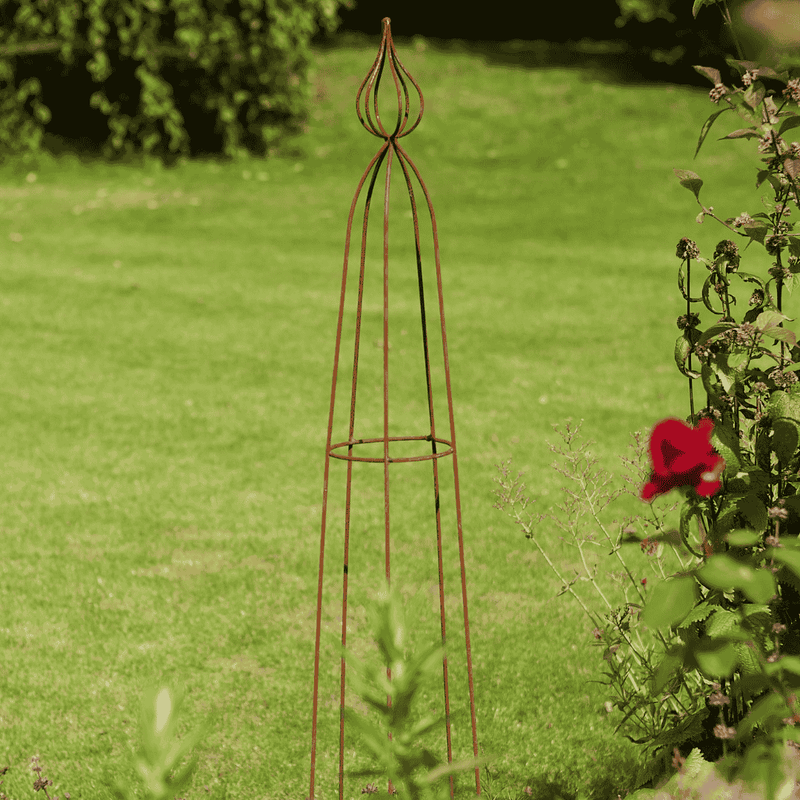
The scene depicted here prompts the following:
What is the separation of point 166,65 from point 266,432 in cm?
919

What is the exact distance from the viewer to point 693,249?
1.91 m

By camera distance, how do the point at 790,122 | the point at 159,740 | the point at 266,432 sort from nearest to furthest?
the point at 159,740
the point at 790,122
the point at 266,432

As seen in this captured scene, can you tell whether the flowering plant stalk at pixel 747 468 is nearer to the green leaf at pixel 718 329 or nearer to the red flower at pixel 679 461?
the green leaf at pixel 718 329

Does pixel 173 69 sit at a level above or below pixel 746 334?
above

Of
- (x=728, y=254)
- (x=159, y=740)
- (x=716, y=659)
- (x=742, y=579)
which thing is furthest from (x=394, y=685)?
(x=728, y=254)

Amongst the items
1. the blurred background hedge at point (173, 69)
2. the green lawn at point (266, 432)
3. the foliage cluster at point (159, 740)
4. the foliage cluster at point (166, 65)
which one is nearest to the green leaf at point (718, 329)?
the green lawn at point (266, 432)

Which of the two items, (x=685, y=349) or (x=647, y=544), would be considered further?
(x=647, y=544)

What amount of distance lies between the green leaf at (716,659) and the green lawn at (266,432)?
703mm

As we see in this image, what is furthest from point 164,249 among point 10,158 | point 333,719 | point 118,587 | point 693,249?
point 693,249

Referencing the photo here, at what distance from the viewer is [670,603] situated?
4.54ft

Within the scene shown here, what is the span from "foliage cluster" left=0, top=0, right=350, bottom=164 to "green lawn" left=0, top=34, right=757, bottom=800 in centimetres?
81

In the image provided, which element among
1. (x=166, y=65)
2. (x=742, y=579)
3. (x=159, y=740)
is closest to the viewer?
(x=159, y=740)

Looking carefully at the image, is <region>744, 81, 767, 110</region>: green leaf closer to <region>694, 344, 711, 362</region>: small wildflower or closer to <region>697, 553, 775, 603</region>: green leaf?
<region>694, 344, 711, 362</region>: small wildflower

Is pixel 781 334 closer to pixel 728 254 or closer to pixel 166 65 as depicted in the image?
pixel 728 254
